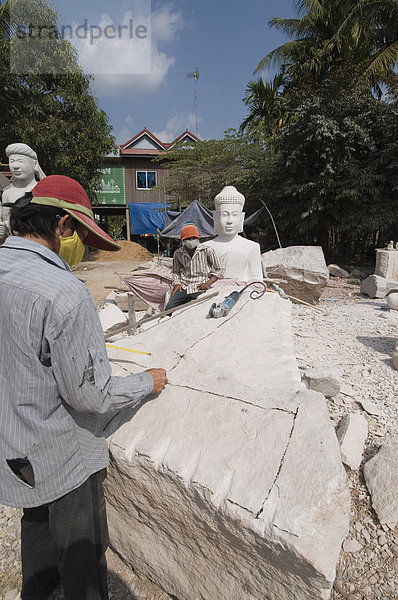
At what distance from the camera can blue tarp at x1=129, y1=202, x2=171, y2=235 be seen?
18.8 m

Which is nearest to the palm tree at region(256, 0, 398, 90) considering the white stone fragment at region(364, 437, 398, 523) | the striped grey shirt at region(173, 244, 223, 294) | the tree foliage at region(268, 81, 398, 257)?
the tree foliage at region(268, 81, 398, 257)

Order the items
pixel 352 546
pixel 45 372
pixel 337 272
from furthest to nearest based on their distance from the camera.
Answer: pixel 337 272 < pixel 352 546 < pixel 45 372

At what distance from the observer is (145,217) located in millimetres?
18828

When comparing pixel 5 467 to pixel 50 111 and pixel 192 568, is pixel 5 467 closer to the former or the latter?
pixel 192 568

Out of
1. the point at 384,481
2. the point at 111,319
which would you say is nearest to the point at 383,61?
the point at 111,319

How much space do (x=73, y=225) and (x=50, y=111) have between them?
13872 millimetres

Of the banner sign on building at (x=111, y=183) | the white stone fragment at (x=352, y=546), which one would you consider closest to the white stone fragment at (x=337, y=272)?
the white stone fragment at (x=352, y=546)

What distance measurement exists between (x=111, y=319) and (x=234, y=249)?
1930 millimetres

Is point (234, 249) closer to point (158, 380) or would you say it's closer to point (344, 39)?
point (158, 380)

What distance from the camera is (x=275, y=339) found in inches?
92.4

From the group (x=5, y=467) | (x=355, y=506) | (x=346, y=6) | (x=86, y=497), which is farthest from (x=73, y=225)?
(x=346, y=6)

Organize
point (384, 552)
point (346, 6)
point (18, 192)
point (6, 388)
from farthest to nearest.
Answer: point (346, 6) < point (18, 192) < point (384, 552) < point (6, 388)

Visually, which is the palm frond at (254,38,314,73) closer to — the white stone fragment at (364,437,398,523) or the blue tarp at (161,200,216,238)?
the blue tarp at (161,200,216,238)

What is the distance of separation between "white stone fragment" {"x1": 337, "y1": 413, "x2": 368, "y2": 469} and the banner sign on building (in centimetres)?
1890
